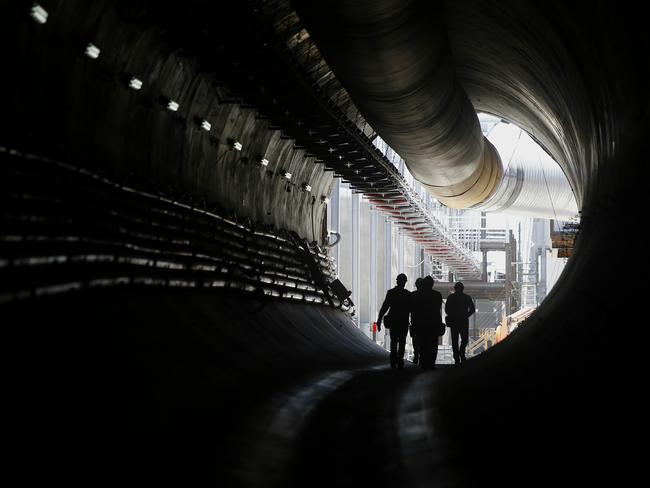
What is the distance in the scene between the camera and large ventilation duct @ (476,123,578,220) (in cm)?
2320

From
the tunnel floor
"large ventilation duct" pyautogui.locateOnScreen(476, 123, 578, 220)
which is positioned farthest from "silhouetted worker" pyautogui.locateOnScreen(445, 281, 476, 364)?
"large ventilation duct" pyautogui.locateOnScreen(476, 123, 578, 220)

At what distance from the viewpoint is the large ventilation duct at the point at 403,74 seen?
7.78 m

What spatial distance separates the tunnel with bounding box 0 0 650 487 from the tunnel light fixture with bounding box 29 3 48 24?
3.9 inches

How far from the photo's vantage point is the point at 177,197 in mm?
11531

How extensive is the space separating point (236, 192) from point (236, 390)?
684 cm

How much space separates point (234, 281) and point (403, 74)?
14.6 feet

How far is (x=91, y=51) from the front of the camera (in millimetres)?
8672

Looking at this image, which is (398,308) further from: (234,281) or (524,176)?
(524,176)

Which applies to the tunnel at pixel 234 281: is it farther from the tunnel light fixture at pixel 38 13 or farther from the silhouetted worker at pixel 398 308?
the silhouetted worker at pixel 398 308

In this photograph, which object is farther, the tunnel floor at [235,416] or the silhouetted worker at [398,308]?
the silhouetted worker at [398,308]

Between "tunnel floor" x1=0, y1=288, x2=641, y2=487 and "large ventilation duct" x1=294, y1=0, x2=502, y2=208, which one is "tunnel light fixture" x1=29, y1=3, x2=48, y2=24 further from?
"tunnel floor" x1=0, y1=288, x2=641, y2=487

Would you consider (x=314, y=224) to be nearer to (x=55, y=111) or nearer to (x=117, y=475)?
(x=55, y=111)

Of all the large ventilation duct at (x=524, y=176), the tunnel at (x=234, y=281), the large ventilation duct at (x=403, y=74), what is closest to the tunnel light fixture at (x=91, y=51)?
the tunnel at (x=234, y=281)

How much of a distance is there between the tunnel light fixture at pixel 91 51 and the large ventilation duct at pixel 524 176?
15.4m
